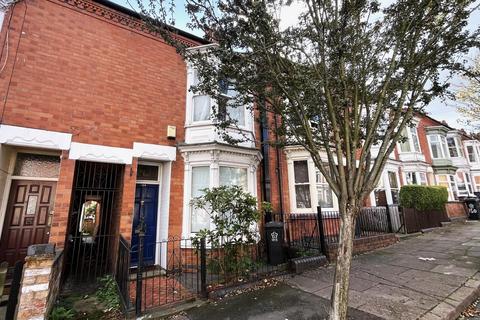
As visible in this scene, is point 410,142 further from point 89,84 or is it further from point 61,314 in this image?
point 61,314

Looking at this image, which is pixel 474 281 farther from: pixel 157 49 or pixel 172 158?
pixel 157 49

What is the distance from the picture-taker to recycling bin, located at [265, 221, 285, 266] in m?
6.74

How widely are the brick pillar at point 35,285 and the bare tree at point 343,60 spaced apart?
4142 millimetres

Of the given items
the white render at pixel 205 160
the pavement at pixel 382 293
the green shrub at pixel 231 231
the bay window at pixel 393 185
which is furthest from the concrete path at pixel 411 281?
the bay window at pixel 393 185

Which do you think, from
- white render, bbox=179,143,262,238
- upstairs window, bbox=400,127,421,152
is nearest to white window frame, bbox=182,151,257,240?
white render, bbox=179,143,262,238

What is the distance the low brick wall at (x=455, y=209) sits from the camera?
14.5 meters

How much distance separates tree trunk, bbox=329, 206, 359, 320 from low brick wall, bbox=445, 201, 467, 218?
15.5 metres

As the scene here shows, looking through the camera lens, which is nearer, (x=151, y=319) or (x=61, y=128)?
(x=151, y=319)

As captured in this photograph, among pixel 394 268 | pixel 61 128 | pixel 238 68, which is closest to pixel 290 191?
pixel 394 268

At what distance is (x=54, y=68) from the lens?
235 inches

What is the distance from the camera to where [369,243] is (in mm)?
8562

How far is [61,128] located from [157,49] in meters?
3.79

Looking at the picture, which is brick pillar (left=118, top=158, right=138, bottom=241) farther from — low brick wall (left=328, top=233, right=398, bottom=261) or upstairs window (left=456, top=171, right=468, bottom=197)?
upstairs window (left=456, top=171, right=468, bottom=197)

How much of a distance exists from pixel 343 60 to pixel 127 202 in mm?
6027
